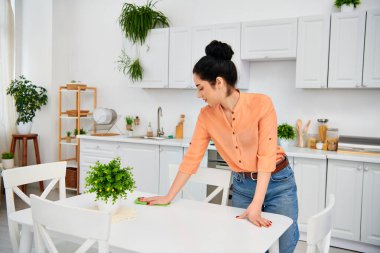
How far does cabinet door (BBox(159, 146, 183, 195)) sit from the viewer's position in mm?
4070

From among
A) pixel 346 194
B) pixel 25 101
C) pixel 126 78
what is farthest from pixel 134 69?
pixel 346 194

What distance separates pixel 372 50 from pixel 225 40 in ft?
4.71

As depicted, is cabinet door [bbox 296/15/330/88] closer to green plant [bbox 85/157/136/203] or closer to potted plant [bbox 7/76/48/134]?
green plant [bbox 85/157/136/203]

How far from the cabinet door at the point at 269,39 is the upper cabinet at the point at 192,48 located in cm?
11

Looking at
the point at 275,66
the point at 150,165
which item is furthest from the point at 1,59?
the point at 275,66

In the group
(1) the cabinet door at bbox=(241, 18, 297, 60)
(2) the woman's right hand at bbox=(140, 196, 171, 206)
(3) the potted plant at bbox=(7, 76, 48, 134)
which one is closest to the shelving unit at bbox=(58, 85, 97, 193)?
(3) the potted plant at bbox=(7, 76, 48, 134)

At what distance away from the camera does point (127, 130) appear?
4.99 m

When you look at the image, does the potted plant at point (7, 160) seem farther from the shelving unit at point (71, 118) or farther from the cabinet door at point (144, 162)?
the cabinet door at point (144, 162)

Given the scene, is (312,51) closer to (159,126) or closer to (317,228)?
(159,126)

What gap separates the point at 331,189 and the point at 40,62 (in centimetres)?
424

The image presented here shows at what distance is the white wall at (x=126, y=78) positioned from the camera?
381 cm

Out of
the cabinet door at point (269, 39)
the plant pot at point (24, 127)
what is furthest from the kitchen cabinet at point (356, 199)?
the plant pot at point (24, 127)

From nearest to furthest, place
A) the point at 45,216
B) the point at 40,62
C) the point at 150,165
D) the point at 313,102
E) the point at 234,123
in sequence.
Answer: the point at 45,216
the point at 234,123
the point at 313,102
the point at 150,165
the point at 40,62

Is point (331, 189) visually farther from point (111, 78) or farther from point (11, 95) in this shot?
point (11, 95)
